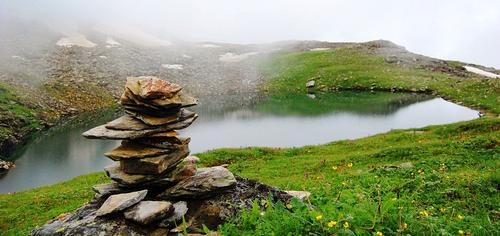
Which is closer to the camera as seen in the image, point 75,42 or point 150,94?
point 150,94

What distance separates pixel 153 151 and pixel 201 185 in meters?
2.27

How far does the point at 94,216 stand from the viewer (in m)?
14.7

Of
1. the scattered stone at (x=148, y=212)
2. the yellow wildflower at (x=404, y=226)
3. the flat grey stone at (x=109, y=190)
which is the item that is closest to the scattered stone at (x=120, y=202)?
the scattered stone at (x=148, y=212)

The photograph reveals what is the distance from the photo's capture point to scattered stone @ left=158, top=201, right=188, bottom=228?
553 inches

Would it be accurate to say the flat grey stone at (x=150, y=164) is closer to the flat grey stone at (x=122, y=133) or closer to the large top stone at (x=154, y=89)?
the flat grey stone at (x=122, y=133)

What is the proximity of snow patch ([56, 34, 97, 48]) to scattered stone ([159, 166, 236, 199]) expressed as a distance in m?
120

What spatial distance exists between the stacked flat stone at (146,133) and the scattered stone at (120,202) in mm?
1194

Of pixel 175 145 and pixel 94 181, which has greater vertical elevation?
pixel 175 145

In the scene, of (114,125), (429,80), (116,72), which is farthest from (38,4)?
(114,125)

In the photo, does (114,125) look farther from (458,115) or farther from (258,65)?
(258,65)

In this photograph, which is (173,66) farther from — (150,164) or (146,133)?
(150,164)

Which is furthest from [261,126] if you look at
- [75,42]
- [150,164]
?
[75,42]

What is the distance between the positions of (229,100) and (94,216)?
277ft

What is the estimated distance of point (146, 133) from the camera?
1634 cm
